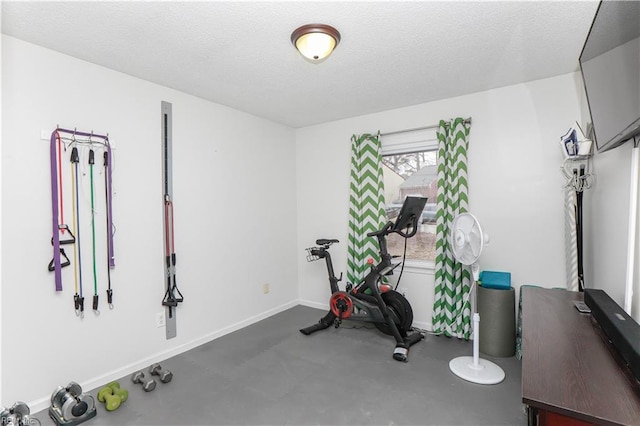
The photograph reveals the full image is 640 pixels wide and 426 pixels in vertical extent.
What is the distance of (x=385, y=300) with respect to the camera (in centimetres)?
343

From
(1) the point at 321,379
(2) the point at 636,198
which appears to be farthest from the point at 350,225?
(2) the point at 636,198

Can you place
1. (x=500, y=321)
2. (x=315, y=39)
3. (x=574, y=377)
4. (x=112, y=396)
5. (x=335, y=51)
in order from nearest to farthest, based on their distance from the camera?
1. (x=574, y=377)
2. (x=315, y=39)
3. (x=112, y=396)
4. (x=335, y=51)
5. (x=500, y=321)

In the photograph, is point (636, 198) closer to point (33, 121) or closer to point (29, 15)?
point (29, 15)

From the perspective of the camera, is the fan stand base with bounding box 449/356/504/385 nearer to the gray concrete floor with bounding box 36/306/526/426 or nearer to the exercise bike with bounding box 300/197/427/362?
the gray concrete floor with bounding box 36/306/526/426

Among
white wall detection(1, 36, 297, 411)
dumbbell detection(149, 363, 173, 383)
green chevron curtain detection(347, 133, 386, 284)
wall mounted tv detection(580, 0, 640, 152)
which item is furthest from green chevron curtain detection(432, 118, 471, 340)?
dumbbell detection(149, 363, 173, 383)

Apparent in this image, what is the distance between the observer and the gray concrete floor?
213cm

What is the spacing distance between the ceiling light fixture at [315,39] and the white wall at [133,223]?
62.9 inches

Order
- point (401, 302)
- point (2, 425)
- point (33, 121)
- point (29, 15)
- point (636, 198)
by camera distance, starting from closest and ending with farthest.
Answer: point (636, 198)
point (2, 425)
point (29, 15)
point (33, 121)
point (401, 302)

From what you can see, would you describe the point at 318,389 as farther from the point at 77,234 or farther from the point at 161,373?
the point at 77,234

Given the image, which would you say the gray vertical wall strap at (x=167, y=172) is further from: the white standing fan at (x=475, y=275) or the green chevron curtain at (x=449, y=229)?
the green chevron curtain at (x=449, y=229)

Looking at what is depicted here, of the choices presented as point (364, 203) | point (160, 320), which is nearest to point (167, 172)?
point (160, 320)

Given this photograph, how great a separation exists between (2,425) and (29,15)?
234cm

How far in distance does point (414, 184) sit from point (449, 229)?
0.71 m

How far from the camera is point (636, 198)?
159 cm
